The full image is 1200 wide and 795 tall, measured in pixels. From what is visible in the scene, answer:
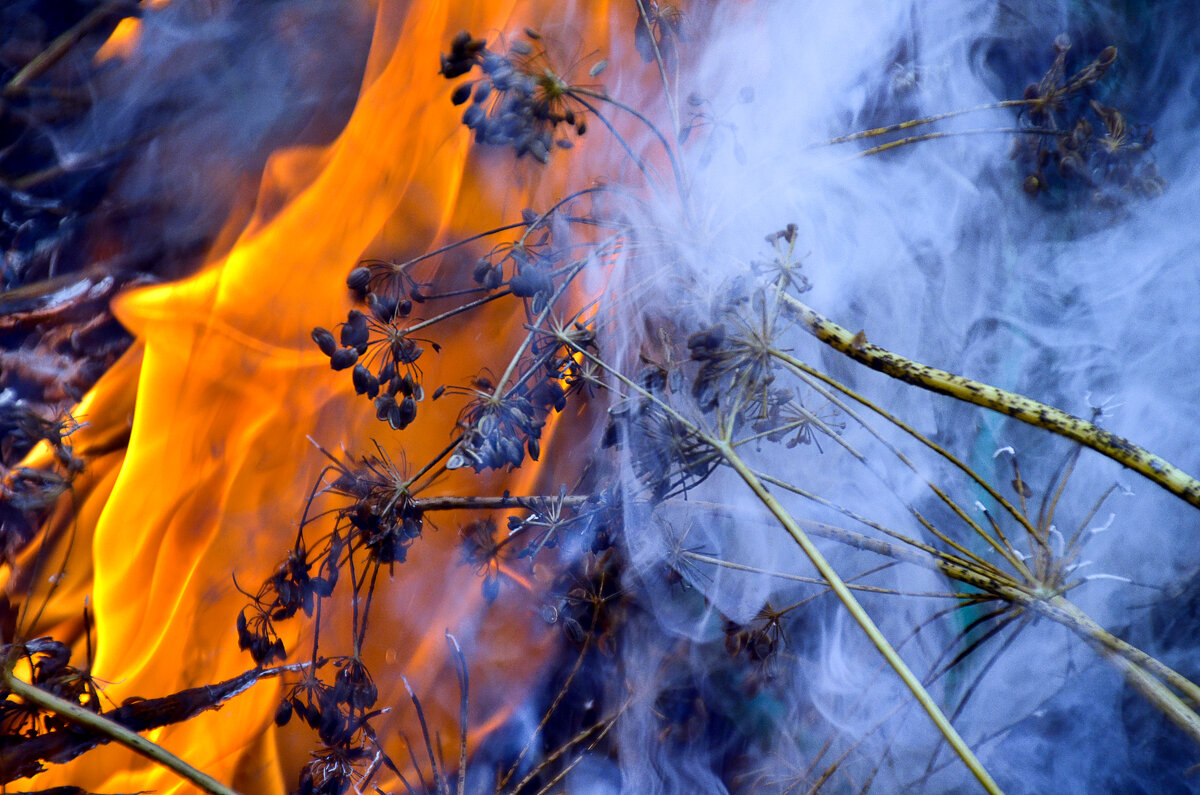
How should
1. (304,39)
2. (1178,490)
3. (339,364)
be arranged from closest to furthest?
1. (1178,490)
2. (339,364)
3. (304,39)

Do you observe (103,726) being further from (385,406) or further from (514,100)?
(514,100)

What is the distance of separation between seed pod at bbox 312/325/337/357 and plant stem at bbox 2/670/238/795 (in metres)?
0.50

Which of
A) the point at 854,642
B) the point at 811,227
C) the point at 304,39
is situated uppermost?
the point at 304,39

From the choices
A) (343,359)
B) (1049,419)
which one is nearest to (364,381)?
(343,359)

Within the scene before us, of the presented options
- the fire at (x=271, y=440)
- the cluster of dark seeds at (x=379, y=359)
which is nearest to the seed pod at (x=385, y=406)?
the cluster of dark seeds at (x=379, y=359)

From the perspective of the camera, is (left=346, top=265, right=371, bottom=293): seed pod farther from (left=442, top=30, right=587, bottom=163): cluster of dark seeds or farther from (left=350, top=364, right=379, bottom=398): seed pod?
(left=442, top=30, right=587, bottom=163): cluster of dark seeds

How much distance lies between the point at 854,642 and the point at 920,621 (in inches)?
4.2

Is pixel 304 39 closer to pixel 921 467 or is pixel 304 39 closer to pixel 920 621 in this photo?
pixel 921 467

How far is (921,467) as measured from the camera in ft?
3.55

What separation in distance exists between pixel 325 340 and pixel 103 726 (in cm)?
52

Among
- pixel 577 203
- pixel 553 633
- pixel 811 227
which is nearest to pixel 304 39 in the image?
pixel 577 203

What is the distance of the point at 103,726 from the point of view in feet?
2.68

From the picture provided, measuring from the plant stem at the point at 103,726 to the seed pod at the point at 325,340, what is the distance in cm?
50

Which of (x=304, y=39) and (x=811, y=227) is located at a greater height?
(x=304, y=39)
